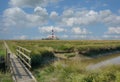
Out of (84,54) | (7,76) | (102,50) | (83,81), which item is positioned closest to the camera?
(83,81)

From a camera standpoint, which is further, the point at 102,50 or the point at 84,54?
the point at 102,50

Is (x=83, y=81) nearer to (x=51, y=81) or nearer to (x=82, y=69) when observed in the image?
(x=51, y=81)

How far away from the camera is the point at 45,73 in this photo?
15820 millimetres

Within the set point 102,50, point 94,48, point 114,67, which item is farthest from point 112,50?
point 114,67

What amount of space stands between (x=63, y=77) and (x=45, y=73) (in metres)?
2.62

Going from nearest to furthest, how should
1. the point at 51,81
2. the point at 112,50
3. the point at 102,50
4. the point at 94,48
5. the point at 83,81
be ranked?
the point at 83,81 < the point at 51,81 < the point at 94,48 < the point at 102,50 < the point at 112,50

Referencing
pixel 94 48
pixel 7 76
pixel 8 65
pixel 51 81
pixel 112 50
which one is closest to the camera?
pixel 51 81

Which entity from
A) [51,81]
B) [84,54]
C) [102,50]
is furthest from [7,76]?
[102,50]

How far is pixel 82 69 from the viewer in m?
15.5

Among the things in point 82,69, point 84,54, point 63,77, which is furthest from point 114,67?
point 84,54

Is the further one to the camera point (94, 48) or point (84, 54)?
point (94, 48)

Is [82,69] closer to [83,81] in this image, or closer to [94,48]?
[83,81]

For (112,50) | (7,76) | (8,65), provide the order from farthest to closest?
(112,50) < (8,65) < (7,76)

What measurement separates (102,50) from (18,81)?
92.3 ft
